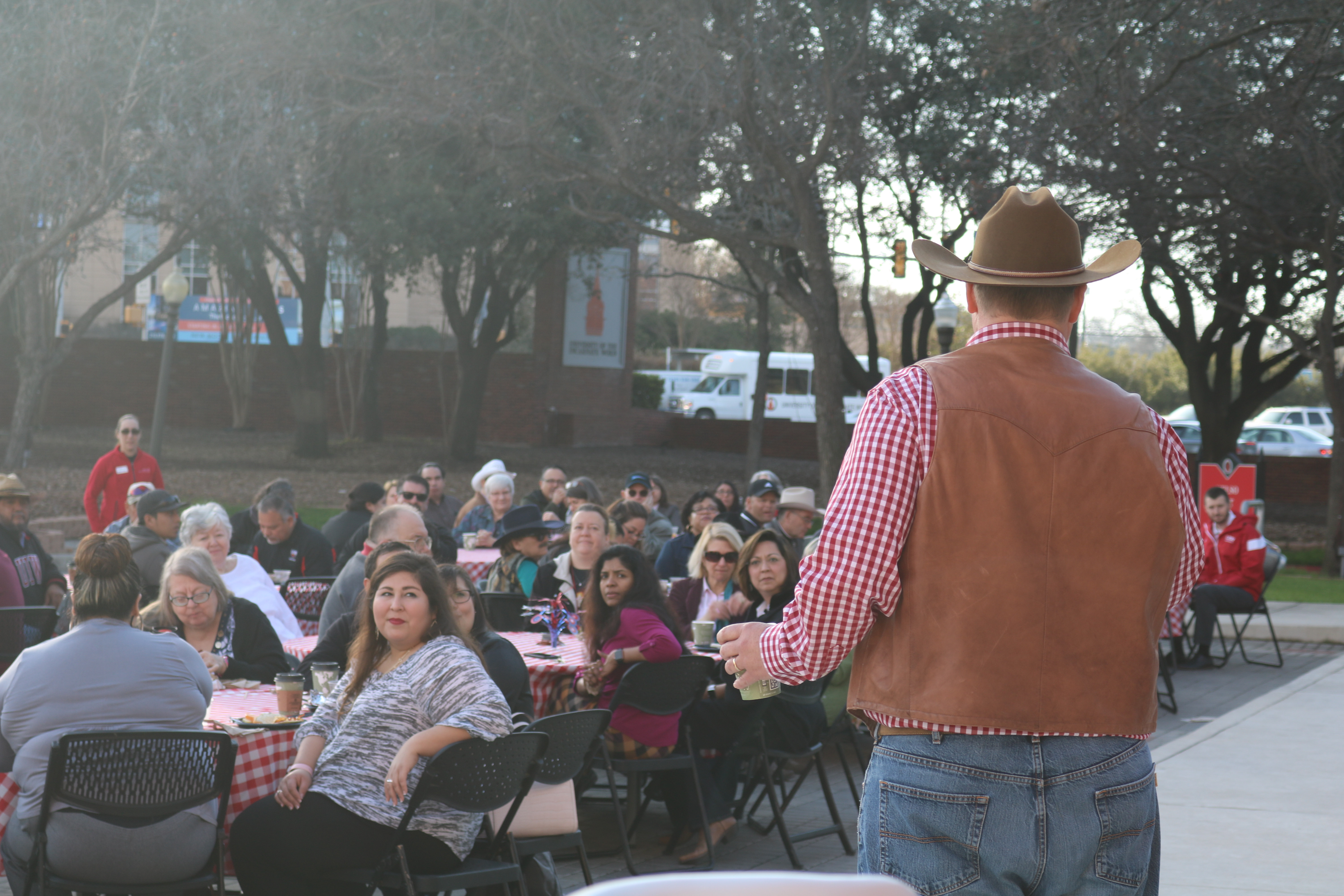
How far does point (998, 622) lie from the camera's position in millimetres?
2236

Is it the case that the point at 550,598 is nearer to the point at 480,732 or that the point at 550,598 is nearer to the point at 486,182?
the point at 480,732

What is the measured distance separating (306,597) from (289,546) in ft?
2.54

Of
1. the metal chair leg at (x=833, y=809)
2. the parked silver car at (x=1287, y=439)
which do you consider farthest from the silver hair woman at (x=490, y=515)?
the parked silver car at (x=1287, y=439)

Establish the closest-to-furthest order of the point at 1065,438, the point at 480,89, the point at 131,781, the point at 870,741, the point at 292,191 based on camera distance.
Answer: the point at 1065,438 → the point at 131,781 → the point at 870,741 → the point at 480,89 → the point at 292,191

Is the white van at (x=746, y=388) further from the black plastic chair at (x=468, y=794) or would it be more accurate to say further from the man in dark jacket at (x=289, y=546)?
the black plastic chair at (x=468, y=794)

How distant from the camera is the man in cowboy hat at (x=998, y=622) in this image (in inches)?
88.6

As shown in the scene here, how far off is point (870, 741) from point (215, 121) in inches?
587

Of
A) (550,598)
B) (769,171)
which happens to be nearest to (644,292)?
(769,171)

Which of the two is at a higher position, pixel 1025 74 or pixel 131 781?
pixel 1025 74

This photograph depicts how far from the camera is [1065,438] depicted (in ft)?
7.59

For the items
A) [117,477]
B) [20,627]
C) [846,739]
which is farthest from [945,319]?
[20,627]

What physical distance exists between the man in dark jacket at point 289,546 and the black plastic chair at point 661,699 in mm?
3843

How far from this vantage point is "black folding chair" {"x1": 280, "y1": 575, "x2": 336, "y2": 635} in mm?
8898

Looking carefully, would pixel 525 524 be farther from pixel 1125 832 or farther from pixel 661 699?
pixel 1125 832
